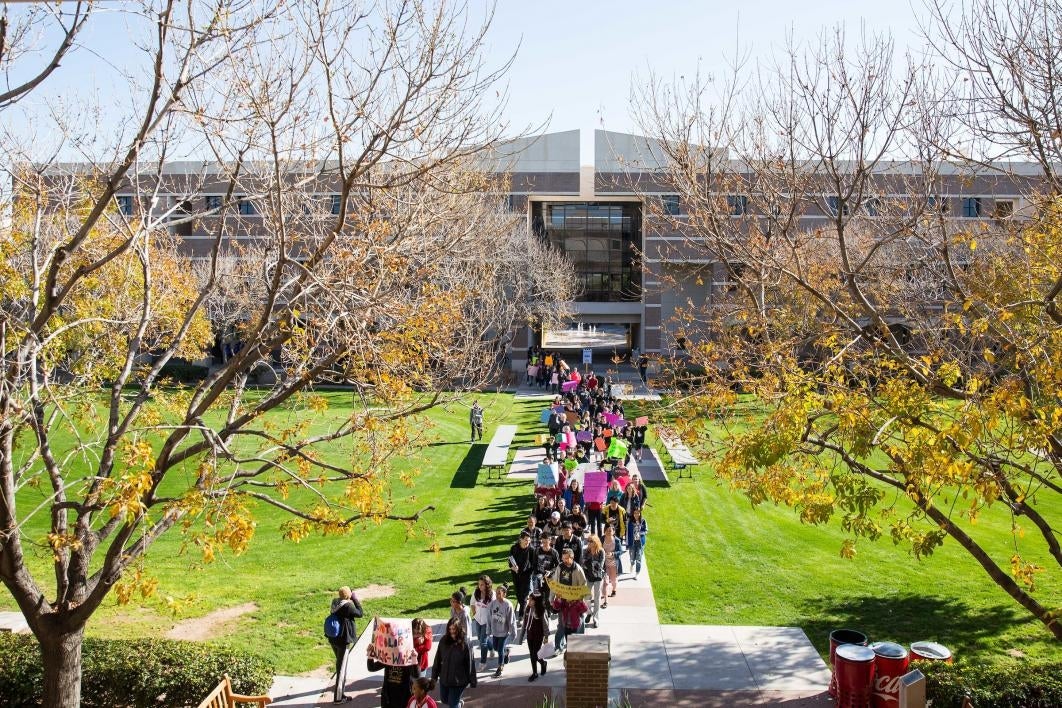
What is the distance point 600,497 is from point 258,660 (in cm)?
843

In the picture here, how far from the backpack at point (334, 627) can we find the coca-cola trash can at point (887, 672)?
6.11m

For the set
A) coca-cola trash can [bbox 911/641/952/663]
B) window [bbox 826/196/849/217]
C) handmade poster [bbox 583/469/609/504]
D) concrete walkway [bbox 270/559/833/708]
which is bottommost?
concrete walkway [bbox 270/559/833/708]

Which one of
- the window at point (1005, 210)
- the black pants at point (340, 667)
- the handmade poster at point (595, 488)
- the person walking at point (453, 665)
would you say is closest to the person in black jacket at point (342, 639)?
the black pants at point (340, 667)

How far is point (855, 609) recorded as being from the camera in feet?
44.7

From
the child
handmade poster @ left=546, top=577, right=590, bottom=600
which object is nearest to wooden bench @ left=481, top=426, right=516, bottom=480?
handmade poster @ left=546, top=577, right=590, bottom=600

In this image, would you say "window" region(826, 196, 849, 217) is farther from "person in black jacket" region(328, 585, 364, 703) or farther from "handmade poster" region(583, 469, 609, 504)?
"person in black jacket" region(328, 585, 364, 703)

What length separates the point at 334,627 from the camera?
10227 mm

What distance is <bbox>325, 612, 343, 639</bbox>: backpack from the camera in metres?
10.2

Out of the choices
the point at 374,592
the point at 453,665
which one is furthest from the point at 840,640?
the point at 374,592

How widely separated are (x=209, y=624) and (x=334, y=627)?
153 inches

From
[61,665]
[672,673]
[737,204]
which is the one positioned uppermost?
[737,204]

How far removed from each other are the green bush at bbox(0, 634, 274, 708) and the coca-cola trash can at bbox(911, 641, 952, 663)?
25.2 feet

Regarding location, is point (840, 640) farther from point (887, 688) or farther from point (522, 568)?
point (522, 568)

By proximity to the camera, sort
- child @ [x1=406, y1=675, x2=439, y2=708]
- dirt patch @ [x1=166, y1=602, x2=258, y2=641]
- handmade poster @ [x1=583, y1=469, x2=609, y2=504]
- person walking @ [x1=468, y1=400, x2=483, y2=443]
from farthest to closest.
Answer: person walking @ [x1=468, y1=400, x2=483, y2=443] → handmade poster @ [x1=583, y1=469, x2=609, y2=504] → dirt patch @ [x1=166, y1=602, x2=258, y2=641] → child @ [x1=406, y1=675, x2=439, y2=708]
